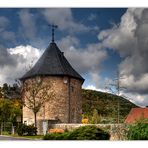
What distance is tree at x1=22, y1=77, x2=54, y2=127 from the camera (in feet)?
90.9

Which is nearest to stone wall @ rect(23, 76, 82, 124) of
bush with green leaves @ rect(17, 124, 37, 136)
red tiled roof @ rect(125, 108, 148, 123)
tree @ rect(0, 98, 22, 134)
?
tree @ rect(0, 98, 22, 134)

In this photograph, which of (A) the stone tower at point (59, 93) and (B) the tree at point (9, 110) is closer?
(A) the stone tower at point (59, 93)

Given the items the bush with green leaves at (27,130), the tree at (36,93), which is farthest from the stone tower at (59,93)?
the bush with green leaves at (27,130)

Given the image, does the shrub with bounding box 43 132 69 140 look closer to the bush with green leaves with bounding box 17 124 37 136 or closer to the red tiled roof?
A: the red tiled roof

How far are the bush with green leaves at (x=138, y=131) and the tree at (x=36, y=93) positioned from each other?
7.14m

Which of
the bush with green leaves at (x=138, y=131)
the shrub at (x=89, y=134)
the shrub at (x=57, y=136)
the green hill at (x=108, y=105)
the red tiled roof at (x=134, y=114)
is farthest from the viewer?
the red tiled roof at (x=134, y=114)

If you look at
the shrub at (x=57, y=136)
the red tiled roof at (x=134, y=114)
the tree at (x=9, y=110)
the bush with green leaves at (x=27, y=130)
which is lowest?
the shrub at (x=57, y=136)

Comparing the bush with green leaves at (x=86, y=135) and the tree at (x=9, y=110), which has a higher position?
the tree at (x=9, y=110)

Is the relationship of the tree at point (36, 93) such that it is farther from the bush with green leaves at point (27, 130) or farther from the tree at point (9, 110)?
the tree at point (9, 110)

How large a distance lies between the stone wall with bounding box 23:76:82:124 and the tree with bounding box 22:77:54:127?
143 mm

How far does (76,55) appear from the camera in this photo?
22859mm

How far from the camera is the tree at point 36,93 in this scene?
2772cm
